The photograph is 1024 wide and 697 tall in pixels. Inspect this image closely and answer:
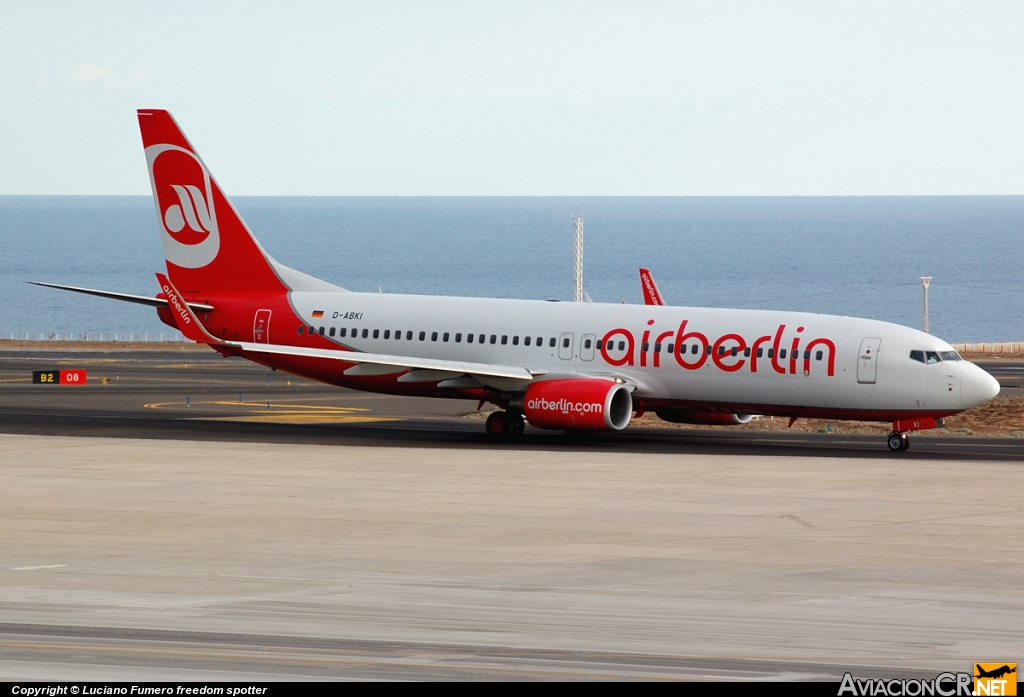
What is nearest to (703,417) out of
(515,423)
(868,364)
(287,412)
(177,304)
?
(868,364)

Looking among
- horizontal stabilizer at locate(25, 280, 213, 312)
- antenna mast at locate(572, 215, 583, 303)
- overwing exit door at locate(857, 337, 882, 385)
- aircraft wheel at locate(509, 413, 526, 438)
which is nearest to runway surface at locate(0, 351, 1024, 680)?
aircraft wheel at locate(509, 413, 526, 438)

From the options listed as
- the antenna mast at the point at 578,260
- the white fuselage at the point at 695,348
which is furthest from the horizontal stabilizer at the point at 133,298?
the antenna mast at the point at 578,260

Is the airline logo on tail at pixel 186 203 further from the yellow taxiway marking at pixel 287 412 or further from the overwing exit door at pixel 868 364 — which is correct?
the overwing exit door at pixel 868 364

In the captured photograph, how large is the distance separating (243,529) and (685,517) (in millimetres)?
8428

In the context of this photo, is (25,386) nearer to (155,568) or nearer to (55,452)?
(55,452)

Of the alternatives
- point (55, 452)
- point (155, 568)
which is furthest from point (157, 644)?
point (55, 452)

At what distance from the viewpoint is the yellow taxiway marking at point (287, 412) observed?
165ft

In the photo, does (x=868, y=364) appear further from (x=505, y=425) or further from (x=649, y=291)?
(x=649, y=291)

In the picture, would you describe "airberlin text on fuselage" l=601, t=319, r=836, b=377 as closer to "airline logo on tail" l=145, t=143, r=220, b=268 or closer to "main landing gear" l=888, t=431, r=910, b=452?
"main landing gear" l=888, t=431, r=910, b=452

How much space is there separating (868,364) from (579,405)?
321 inches

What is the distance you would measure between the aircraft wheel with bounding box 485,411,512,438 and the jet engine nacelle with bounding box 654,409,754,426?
15.0ft

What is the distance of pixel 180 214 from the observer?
49.7m

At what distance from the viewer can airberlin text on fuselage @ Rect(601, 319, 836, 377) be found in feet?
136

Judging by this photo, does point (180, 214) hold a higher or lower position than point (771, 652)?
higher
